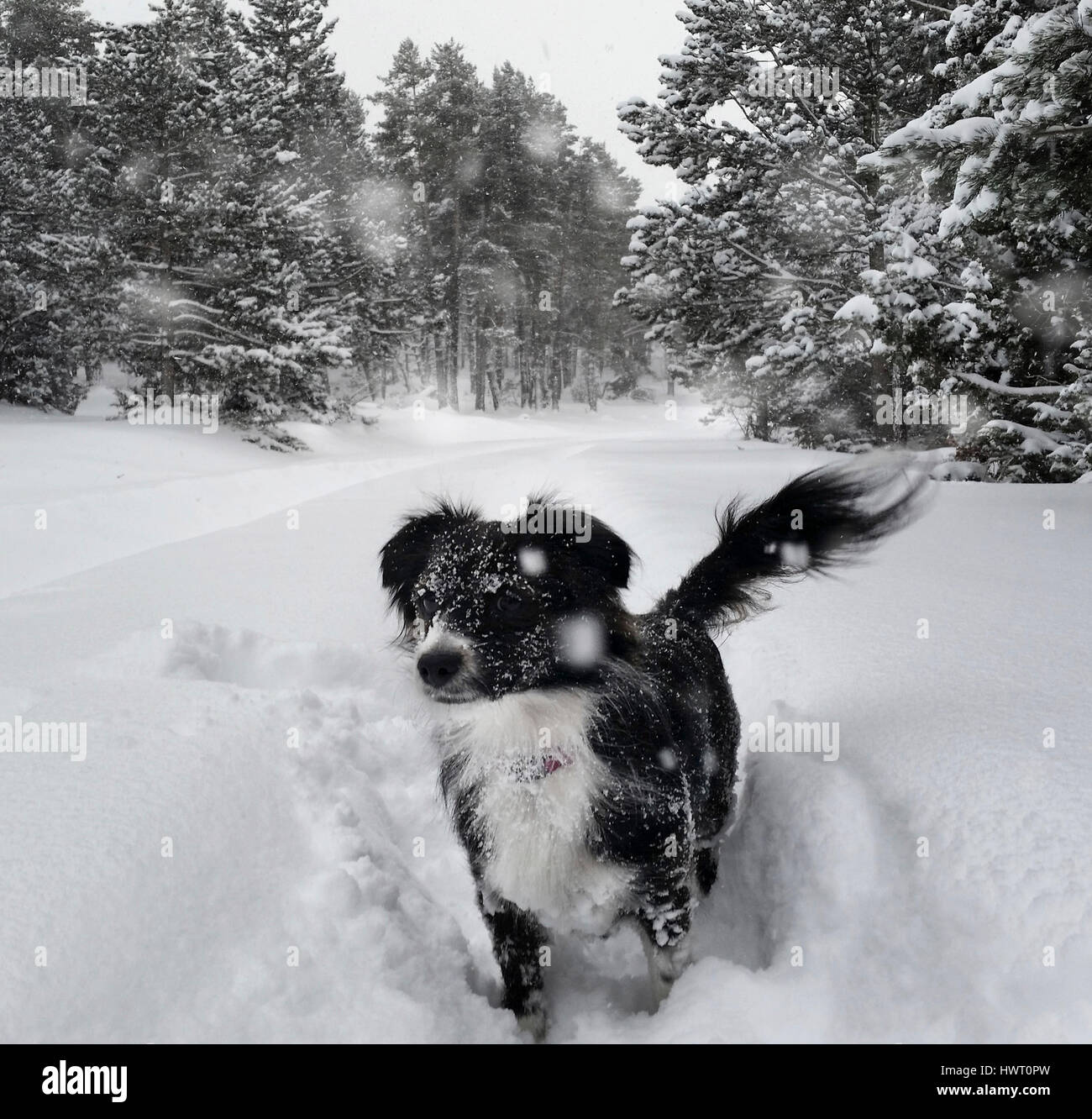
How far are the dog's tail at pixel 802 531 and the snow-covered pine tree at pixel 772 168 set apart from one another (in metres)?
11.8

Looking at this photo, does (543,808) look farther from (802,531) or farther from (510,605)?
(802,531)

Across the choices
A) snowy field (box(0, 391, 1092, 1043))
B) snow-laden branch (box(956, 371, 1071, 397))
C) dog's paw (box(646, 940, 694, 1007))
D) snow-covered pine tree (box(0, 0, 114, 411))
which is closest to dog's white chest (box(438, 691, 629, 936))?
dog's paw (box(646, 940, 694, 1007))

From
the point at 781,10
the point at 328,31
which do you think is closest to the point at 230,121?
the point at 328,31

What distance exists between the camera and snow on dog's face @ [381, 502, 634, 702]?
2.35 m

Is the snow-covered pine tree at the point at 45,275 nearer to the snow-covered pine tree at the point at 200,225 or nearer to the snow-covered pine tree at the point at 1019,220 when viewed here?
the snow-covered pine tree at the point at 200,225

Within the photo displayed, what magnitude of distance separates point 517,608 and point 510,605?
28 mm

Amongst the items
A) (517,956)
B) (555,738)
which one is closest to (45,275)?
(555,738)

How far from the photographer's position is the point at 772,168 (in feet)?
49.1

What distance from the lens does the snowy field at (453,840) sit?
2000mm

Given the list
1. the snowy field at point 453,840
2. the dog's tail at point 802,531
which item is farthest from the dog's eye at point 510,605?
the dog's tail at point 802,531

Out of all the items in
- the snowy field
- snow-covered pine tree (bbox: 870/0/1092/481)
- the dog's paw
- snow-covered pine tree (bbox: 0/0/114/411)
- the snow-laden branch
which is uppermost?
snow-covered pine tree (bbox: 0/0/114/411)

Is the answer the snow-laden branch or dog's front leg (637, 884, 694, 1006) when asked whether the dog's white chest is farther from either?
the snow-laden branch

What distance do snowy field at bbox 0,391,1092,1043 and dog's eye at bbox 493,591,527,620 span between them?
50 cm

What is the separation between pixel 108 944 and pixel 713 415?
32.5 m
